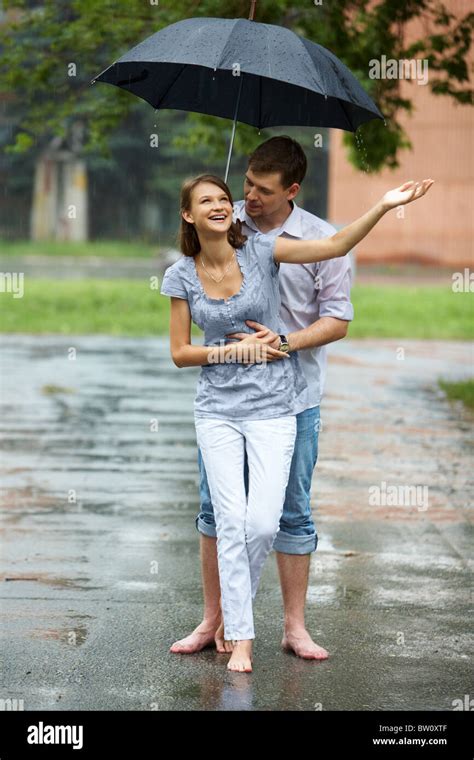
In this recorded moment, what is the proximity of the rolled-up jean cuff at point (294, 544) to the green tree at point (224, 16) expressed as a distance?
706 centimetres

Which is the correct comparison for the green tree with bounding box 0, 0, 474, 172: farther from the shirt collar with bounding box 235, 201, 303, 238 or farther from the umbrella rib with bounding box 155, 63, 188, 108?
the shirt collar with bounding box 235, 201, 303, 238

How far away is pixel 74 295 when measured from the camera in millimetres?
28219

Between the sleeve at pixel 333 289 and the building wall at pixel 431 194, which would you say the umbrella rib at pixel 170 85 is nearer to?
the sleeve at pixel 333 289

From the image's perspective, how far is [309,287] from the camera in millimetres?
5660

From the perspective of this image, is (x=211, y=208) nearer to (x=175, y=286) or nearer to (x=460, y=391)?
(x=175, y=286)

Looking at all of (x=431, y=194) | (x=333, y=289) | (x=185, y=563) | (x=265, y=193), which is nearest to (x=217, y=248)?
(x=265, y=193)

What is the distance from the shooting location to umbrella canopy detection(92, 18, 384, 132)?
18.0ft

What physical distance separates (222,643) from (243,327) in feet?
4.17

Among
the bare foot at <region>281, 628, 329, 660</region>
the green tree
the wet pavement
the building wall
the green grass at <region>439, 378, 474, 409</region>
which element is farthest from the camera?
the building wall

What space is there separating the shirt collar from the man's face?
6cm

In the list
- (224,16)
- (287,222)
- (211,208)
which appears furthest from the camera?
(224,16)

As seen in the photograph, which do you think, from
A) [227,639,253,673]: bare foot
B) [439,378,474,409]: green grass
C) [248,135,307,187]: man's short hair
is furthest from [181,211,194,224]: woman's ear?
[439,378,474,409]: green grass

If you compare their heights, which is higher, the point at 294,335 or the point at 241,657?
the point at 294,335
